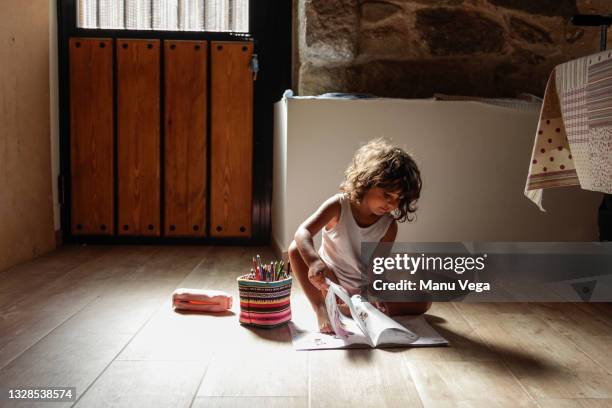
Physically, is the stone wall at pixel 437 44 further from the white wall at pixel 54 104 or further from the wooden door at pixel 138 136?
the white wall at pixel 54 104

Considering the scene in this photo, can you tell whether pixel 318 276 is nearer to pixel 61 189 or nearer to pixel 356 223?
pixel 356 223

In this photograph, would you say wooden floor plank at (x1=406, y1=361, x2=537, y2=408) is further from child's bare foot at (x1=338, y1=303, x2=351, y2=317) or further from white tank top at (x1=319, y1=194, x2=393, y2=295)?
white tank top at (x1=319, y1=194, x2=393, y2=295)

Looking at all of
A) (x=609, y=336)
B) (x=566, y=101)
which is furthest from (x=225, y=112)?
(x=609, y=336)

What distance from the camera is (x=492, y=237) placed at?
2.52 m

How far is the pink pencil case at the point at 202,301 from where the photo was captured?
6.24 ft

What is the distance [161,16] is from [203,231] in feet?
3.32

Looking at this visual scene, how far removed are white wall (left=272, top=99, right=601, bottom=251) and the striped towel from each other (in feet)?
1.83

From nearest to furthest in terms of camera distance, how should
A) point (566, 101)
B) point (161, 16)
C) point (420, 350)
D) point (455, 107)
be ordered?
point (420, 350), point (566, 101), point (455, 107), point (161, 16)

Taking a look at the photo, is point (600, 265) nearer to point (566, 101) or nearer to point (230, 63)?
point (566, 101)

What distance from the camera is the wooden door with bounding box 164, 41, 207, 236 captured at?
302 centimetres

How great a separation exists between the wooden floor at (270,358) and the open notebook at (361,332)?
0.04 metres

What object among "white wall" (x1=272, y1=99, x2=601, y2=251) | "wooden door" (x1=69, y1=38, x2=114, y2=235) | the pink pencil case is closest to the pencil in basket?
the pink pencil case

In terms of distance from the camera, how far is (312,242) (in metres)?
1.78

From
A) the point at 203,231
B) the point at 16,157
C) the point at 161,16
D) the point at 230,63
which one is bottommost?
the point at 203,231
